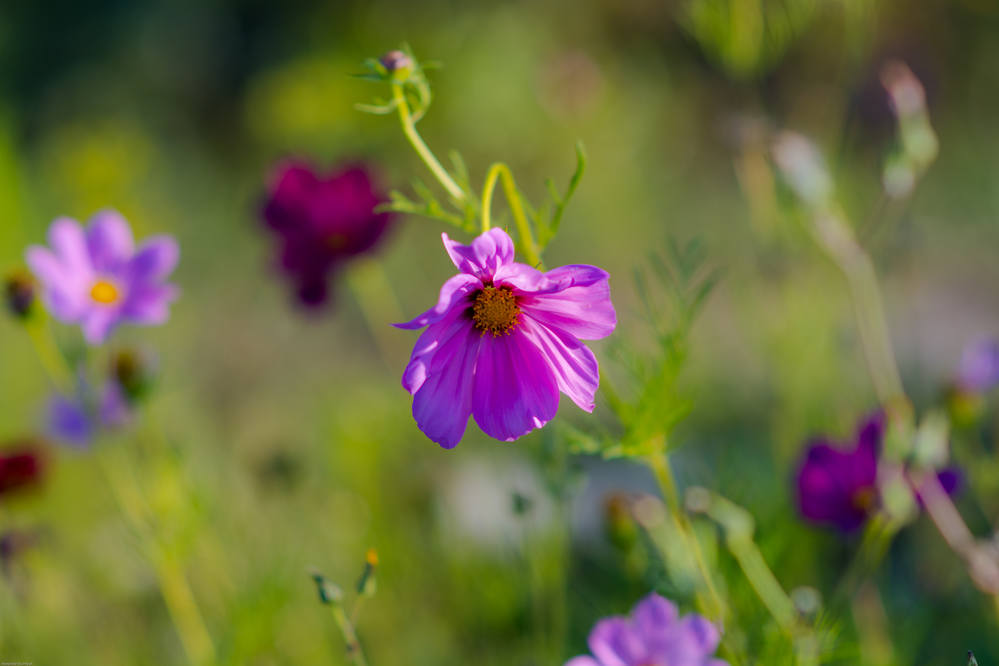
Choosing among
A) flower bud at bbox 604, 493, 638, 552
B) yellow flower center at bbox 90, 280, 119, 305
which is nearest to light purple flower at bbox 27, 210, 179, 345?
yellow flower center at bbox 90, 280, 119, 305

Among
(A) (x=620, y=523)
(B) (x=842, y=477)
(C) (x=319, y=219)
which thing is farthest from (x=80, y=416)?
(B) (x=842, y=477)

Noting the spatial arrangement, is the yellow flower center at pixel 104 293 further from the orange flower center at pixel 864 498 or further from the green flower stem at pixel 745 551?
the orange flower center at pixel 864 498

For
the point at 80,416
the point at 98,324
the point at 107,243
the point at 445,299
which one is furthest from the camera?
the point at 80,416

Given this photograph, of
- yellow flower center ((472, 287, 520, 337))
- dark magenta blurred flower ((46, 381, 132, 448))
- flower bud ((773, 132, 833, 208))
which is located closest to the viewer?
yellow flower center ((472, 287, 520, 337))

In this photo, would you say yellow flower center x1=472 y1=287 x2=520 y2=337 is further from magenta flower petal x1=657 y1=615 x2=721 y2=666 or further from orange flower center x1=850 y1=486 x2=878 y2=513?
orange flower center x1=850 y1=486 x2=878 y2=513

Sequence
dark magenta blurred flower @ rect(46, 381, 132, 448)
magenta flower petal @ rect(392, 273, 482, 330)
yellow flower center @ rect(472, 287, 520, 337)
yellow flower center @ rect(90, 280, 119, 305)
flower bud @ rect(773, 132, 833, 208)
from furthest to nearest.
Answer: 1. dark magenta blurred flower @ rect(46, 381, 132, 448)
2. yellow flower center @ rect(90, 280, 119, 305)
3. flower bud @ rect(773, 132, 833, 208)
4. yellow flower center @ rect(472, 287, 520, 337)
5. magenta flower petal @ rect(392, 273, 482, 330)

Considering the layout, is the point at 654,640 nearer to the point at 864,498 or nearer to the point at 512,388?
the point at 512,388

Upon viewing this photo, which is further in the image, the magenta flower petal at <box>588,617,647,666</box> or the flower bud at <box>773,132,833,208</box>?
the flower bud at <box>773,132,833,208</box>

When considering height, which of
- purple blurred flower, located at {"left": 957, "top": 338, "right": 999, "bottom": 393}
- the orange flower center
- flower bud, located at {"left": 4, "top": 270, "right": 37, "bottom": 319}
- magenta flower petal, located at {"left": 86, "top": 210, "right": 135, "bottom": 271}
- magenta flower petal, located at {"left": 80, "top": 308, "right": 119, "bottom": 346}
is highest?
magenta flower petal, located at {"left": 86, "top": 210, "right": 135, "bottom": 271}
